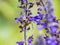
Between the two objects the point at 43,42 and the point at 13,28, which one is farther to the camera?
the point at 13,28

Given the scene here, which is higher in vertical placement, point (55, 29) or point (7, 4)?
point (7, 4)

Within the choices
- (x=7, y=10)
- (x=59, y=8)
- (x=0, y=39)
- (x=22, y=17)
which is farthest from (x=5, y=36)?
(x=22, y=17)

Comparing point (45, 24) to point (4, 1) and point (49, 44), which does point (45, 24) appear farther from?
point (4, 1)

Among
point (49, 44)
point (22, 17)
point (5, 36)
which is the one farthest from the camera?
point (5, 36)

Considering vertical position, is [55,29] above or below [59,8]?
below

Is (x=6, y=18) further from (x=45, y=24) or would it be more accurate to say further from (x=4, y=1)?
(x=45, y=24)

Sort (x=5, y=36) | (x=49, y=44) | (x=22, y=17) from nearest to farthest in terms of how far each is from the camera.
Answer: (x=49, y=44), (x=22, y=17), (x=5, y=36)

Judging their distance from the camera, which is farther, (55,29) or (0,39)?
(0,39)

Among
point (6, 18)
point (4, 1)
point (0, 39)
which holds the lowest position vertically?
point (0, 39)

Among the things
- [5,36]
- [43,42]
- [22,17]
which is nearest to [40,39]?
[43,42]
